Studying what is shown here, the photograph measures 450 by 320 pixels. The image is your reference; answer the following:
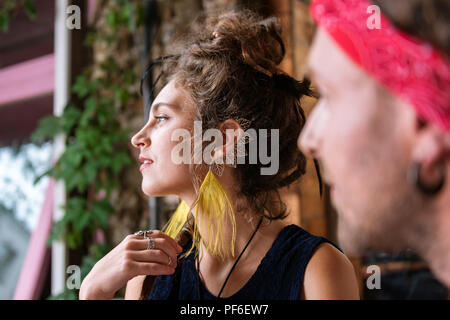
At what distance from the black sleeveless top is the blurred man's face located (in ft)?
1.33

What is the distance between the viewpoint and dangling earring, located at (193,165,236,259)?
1007 mm

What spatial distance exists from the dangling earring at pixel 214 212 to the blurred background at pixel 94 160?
3.10 feet

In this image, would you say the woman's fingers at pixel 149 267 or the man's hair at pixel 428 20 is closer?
the man's hair at pixel 428 20

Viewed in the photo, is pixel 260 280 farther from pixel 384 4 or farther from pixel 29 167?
pixel 29 167

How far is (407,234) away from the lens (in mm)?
489

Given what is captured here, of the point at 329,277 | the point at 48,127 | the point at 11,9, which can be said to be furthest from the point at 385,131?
the point at 11,9

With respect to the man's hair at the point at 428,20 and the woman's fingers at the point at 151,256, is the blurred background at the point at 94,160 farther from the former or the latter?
Result: the man's hair at the point at 428,20

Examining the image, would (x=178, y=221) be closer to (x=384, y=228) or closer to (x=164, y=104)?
(x=164, y=104)

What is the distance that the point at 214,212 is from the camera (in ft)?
3.39

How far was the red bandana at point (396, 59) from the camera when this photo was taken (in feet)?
1.44

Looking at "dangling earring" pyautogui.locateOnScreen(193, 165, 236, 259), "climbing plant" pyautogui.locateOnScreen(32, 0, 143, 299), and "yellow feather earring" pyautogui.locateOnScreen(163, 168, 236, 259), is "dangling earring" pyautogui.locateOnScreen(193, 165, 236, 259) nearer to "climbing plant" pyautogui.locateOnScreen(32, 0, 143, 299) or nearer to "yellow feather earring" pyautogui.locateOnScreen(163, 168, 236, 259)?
"yellow feather earring" pyautogui.locateOnScreen(163, 168, 236, 259)

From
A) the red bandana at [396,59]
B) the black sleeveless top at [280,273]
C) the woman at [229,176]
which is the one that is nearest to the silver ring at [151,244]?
the woman at [229,176]
